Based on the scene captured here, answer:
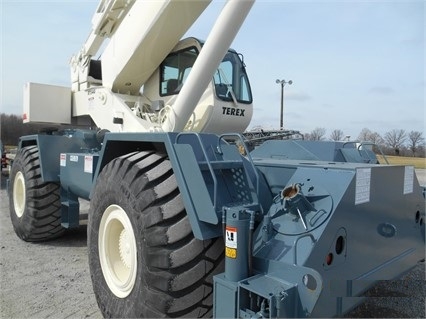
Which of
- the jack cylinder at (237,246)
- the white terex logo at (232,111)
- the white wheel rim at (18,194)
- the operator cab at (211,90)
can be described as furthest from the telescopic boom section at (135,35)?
the jack cylinder at (237,246)

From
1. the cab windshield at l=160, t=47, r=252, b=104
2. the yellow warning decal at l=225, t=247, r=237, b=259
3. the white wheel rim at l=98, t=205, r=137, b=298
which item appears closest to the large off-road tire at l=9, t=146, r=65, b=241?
the cab windshield at l=160, t=47, r=252, b=104

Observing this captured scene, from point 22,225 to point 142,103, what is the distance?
2629mm

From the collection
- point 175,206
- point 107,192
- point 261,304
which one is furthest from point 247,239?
point 107,192

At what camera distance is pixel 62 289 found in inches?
158

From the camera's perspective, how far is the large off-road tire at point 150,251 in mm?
2547

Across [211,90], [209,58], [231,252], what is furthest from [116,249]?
[211,90]

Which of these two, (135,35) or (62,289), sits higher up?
(135,35)

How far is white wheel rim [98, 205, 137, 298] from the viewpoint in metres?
3.04

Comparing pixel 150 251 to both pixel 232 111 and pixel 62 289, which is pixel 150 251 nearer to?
pixel 62 289

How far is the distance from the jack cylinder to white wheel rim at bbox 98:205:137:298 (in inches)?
38.3

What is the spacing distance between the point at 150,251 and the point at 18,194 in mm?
4751

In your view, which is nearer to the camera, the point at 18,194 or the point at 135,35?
the point at 135,35

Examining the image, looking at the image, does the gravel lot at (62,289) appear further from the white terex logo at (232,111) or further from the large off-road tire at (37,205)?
the white terex logo at (232,111)

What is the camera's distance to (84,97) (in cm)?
618
